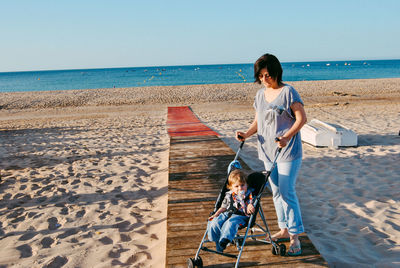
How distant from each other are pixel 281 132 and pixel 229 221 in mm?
948

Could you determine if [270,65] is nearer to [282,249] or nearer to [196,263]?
[282,249]

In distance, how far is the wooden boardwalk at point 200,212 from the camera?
2928 mm

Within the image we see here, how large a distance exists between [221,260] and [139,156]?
5260mm

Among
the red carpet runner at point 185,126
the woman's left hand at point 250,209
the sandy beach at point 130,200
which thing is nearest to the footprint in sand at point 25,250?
the sandy beach at point 130,200

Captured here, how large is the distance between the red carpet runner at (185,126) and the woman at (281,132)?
6882 mm

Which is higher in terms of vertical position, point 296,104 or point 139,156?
point 296,104

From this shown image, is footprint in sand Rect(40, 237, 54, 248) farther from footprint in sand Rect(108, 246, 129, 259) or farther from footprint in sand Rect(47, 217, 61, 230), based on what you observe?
footprint in sand Rect(108, 246, 129, 259)

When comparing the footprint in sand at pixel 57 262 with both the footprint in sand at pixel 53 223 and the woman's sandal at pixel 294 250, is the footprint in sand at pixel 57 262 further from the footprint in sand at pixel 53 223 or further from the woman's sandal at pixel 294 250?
the woman's sandal at pixel 294 250

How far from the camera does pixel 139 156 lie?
787 cm

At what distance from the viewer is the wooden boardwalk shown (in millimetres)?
2928

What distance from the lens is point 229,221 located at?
2840 millimetres

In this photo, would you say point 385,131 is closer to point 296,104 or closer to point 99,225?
point 296,104

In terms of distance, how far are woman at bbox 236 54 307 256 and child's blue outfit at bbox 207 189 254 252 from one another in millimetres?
360

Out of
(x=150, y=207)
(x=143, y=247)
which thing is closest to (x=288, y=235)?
(x=143, y=247)
